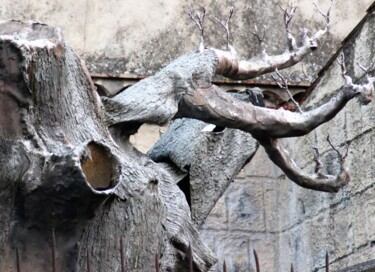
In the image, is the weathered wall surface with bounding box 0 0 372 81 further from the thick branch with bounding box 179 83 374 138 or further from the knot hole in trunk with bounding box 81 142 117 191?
the knot hole in trunk with bounding box 81 142 117 191

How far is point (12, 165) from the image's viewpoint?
3.90m

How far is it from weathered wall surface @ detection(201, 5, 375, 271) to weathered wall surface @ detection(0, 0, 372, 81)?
23.2 inches

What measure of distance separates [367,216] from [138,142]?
4.45 feet

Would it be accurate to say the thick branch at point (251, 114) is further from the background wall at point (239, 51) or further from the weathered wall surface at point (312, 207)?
the background wall at point (239, 51)

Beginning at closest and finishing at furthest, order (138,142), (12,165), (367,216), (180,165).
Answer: (12,165) < (180,165) < (367,216) < (138,142)

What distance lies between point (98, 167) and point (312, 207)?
4175 millimetres

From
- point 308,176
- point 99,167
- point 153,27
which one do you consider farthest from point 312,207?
point 99,167

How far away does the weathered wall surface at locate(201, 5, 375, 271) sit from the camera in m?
7.31

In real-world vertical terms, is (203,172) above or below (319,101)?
below

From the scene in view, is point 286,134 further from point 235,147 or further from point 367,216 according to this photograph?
point 367,216

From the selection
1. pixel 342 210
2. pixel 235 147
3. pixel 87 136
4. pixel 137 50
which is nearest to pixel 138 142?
pixel 137 50

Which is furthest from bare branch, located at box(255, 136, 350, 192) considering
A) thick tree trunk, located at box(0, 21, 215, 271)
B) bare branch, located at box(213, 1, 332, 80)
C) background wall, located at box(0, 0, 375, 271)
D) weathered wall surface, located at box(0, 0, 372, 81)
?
weathered wall surface, located at box(0, 0, 372, 81)

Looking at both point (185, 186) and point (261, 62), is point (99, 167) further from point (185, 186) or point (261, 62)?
point (261, 62)

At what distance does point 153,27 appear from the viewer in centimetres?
852
